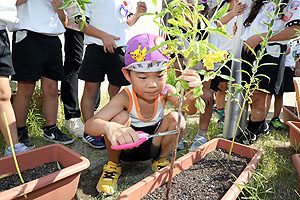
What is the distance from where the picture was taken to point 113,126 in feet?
3.85

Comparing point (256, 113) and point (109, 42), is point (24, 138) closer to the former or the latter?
point (109, 42)

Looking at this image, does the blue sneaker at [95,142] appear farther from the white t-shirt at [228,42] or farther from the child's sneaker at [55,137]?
the white t-shirt at [228,42]

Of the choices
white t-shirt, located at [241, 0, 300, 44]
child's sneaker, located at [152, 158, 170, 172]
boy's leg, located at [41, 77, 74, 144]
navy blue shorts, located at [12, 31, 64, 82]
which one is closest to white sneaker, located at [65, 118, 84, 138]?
boy's leg, located at [41, 77, 74, 144]

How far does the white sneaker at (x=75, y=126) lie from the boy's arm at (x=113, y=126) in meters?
0.86

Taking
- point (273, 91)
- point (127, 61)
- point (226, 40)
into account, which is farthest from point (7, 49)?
point (226, 40)

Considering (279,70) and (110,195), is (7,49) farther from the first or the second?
(279,70)

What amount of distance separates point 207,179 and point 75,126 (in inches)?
53.9

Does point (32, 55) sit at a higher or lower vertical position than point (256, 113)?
higher

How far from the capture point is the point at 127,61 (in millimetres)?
1375

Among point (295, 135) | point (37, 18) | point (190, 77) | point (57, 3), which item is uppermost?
point (57, 3)

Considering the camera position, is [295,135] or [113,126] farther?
[295,135]

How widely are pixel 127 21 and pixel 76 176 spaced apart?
1.46m

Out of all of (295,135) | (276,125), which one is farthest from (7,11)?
(276,125)

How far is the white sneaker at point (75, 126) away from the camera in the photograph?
2.21 meters
